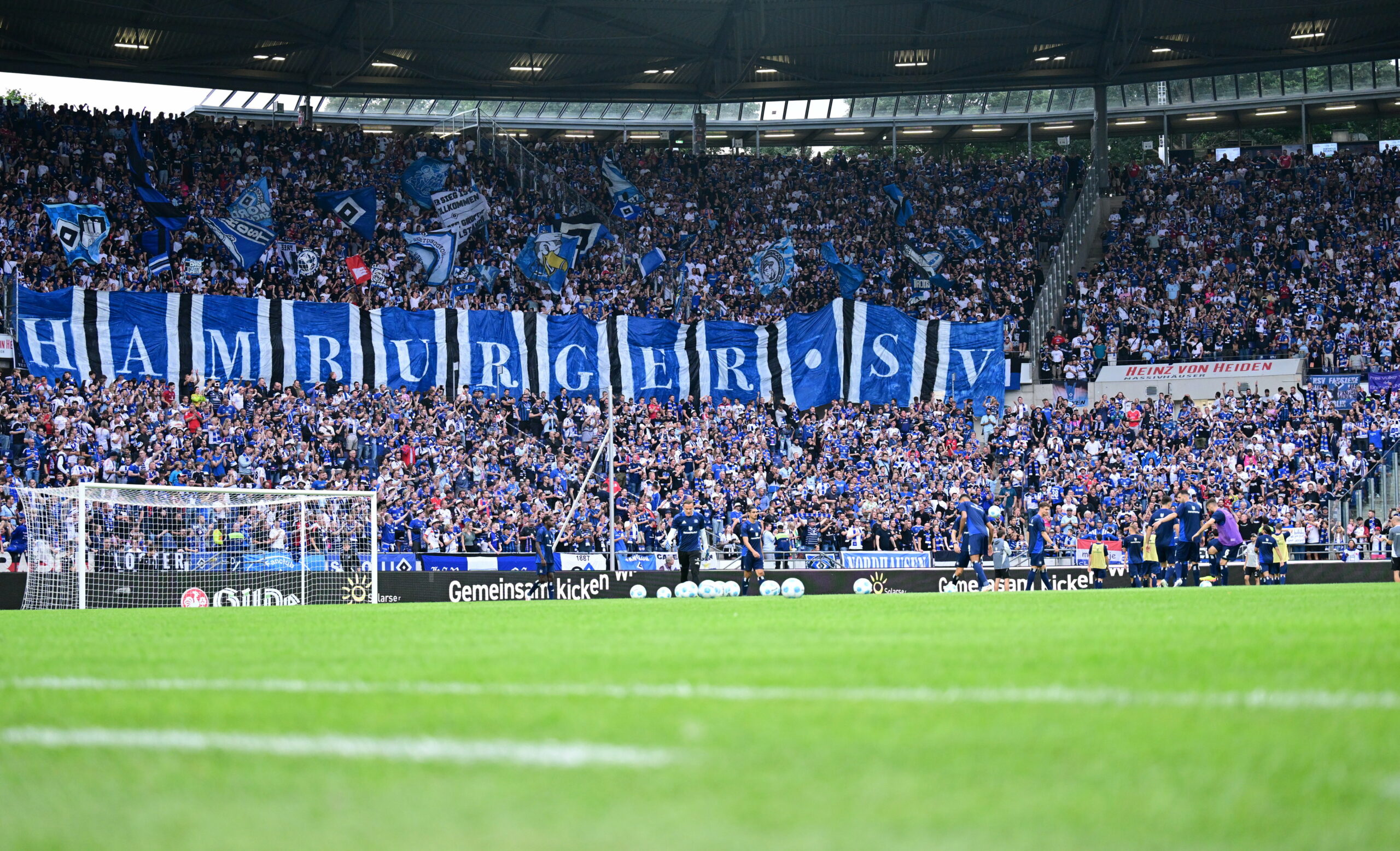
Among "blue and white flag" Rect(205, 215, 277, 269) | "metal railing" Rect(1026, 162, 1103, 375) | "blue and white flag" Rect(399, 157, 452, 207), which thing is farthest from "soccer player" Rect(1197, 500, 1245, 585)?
"blue and white flag" Rect(399, 157, 452, 207)

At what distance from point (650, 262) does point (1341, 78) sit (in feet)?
102

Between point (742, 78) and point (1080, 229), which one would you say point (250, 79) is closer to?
point (742, 78)

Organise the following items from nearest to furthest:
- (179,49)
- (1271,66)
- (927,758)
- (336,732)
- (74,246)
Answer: (927,758) → (336,732) → (74,246) → (179,49) → (1271,66)

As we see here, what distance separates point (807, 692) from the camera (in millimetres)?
5410

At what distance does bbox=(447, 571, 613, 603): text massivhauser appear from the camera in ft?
93.4

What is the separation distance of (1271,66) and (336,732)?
51.2 m

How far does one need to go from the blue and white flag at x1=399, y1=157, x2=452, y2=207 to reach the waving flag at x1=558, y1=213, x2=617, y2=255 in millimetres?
3876

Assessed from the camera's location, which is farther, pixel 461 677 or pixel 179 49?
pixel 179 49

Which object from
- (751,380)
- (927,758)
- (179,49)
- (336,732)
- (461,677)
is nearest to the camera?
(927,758)

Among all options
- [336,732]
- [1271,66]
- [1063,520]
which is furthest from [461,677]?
[1271,66]

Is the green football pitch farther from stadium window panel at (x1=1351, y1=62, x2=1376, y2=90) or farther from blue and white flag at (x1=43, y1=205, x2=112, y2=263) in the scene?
stadium window panel at (x1=1351, y1=62, x2=1376, y2=90)

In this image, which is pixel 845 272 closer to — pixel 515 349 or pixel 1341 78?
pixel 515 349

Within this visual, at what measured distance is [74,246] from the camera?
35.5 meters

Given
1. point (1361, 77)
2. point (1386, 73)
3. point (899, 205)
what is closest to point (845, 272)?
point (899, 205)
